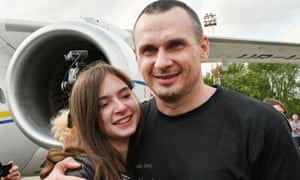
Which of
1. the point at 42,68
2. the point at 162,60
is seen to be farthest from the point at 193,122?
the point at 42,68

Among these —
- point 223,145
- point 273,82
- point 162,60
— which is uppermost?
point 162,60

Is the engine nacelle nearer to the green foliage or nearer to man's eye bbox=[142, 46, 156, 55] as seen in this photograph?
man's eye bbox=[142, 46, 156, 55]

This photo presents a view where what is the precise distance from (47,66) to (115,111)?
2.97m

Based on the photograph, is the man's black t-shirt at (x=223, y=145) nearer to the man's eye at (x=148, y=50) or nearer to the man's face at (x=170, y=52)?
the man's face at (x=170, y=52)

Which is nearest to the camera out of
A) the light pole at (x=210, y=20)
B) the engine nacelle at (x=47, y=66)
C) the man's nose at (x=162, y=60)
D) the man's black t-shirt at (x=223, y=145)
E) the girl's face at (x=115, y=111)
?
the man's black t-shirt at (x=223, y=145)

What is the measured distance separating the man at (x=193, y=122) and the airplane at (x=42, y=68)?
7.07 ft

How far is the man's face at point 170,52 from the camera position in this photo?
1649 mm

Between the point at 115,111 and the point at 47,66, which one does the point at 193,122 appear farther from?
the point at 47,66

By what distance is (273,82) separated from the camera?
2143 inches

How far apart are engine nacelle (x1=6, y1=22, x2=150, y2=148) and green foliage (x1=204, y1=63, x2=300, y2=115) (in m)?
50.2

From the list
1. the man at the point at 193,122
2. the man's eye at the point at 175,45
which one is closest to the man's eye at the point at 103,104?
the man at the point at 193,122

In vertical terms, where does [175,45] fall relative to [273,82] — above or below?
above

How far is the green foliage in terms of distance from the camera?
2117 inches

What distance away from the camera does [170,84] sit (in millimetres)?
1666
